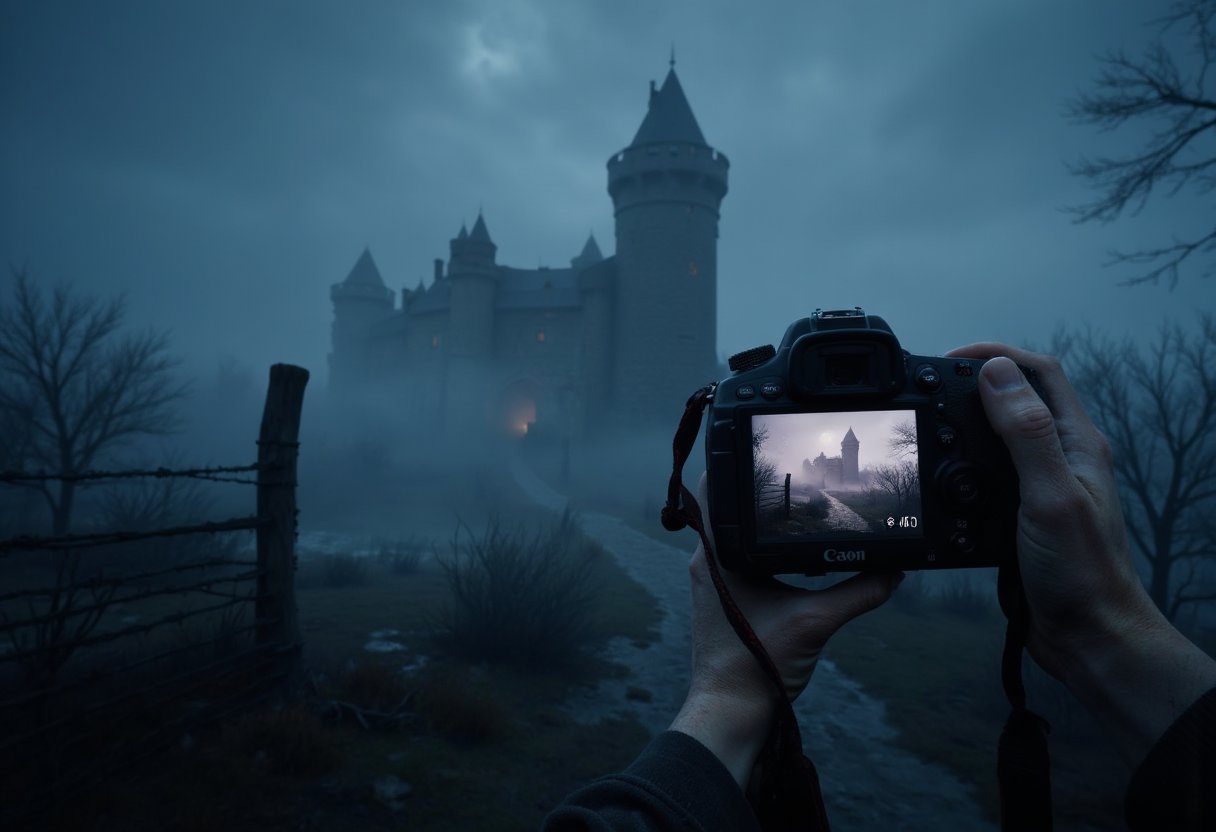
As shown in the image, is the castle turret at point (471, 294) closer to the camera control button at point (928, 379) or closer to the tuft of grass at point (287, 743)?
the tuft of grass at point (287, 743)

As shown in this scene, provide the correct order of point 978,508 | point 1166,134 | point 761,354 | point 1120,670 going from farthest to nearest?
point 1166,134 < point 761,354 < point 978,508 < point 1120,670

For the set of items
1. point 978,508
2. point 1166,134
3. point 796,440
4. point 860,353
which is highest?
point 1166,134

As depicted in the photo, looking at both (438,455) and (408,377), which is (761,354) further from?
(408,377)

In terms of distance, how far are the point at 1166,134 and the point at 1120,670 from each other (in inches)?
279

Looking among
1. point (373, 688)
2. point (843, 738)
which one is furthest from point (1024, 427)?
point (373, 688)

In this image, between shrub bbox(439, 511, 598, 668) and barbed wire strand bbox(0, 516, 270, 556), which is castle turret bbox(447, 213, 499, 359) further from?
barbed wire strand bbox(0, 516, 270, 556)

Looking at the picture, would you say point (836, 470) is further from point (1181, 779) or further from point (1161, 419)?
point (1161, 419)

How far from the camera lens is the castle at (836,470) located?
4.84 feet

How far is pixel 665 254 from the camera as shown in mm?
33594

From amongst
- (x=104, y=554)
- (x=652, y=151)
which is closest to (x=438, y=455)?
(x=652, y=151)

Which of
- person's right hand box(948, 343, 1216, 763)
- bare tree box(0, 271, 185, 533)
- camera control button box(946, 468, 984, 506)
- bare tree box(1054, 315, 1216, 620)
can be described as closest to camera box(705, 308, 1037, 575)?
camera control button box(946, 468, 984, 506)

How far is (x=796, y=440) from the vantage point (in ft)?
4.82

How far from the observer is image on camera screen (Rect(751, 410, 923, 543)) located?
1463 millimetres

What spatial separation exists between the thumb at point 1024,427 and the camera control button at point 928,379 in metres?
0.12
